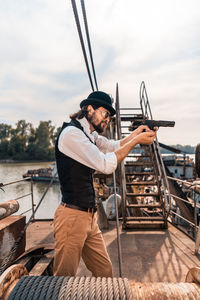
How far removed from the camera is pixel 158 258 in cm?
366

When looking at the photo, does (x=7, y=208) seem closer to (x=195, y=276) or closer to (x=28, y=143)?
(x=195, y=276)

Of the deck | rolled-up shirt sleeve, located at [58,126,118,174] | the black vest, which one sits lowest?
the deck

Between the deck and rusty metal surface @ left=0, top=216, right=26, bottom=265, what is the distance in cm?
108

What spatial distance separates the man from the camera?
158 centimetres

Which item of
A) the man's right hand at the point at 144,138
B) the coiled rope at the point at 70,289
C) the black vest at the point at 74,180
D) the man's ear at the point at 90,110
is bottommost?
the coiled rope at the point at 70,289

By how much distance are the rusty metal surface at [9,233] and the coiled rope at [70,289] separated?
158 centimetres

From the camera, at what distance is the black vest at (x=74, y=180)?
5.59ft

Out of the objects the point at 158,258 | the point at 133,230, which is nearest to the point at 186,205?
the point at 133,230

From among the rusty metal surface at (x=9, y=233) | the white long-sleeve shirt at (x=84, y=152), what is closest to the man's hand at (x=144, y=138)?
the white long-sleeve shirt at (x=84, y=152)

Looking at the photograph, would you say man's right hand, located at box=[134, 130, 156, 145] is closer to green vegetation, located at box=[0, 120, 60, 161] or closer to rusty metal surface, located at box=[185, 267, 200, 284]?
rusty metal surface, located at box=[185, 267, 200, 284]

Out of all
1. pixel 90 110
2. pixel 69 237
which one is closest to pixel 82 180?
pixel 69 237

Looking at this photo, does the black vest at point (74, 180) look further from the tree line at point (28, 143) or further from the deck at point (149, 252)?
the tree line at point (28, 143)

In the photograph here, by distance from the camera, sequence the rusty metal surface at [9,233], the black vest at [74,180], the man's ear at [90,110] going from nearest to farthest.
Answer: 1. the black vest at [74,180]
2. the man's ear at [90,110]
3. the rusty metal surface at [9,233]

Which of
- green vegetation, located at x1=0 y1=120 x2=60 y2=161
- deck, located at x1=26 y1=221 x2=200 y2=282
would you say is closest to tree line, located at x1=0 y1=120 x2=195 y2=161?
green vegetation, located at x1=0 y1=120 x2=60 y2=161
